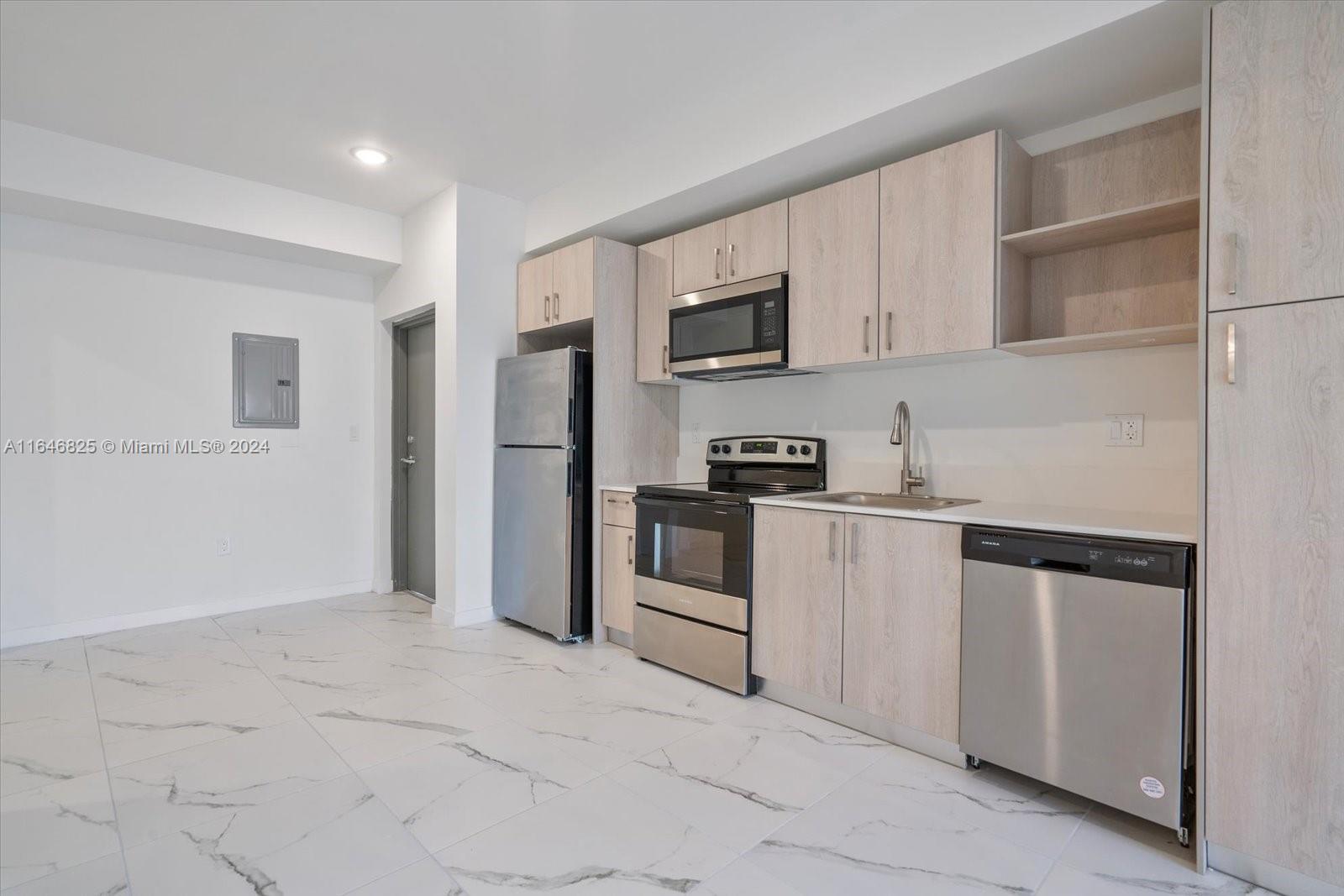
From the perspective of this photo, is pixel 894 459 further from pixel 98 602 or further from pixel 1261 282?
pixel 98 602

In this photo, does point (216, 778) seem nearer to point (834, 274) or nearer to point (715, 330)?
point (715, 330)

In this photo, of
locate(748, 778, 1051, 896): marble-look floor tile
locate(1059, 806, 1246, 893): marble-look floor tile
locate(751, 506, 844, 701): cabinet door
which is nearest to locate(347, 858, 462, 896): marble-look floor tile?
locate(748, 778, 1051, 896): marble-look floor tile

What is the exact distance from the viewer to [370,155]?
134 inches

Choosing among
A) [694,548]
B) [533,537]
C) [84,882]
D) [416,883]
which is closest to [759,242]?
[694,548]

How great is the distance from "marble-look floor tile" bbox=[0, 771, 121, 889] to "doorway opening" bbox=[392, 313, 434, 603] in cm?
243

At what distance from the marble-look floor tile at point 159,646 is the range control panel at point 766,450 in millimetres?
2495

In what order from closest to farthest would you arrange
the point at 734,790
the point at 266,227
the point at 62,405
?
1. the point at 734,790
2. the point at 62,405
3. the point at 266,227

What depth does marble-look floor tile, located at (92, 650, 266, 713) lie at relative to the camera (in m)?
2.76

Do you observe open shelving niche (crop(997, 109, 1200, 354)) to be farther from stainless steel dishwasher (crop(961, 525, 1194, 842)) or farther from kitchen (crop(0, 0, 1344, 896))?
stainless steel dishwasher (crop(961, 525, 1194, 842))

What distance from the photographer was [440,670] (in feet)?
10.0

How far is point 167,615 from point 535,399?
2543mm

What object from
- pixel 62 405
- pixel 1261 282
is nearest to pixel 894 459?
pixel 1261 282

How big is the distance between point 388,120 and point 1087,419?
3161mm

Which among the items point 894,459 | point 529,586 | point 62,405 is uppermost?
point 62,405
